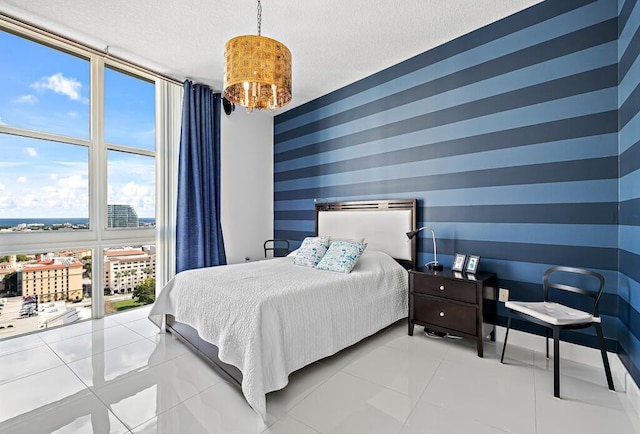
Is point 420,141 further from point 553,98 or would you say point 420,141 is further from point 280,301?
point 280,301

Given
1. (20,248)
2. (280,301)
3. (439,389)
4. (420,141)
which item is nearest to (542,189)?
(420,141)

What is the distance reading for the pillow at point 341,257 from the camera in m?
2.82

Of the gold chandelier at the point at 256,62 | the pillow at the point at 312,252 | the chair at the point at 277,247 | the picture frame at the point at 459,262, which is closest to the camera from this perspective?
the gold chandelier at the point at 256,62

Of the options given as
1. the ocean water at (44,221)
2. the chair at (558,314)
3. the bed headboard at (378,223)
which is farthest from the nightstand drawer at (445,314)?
the ocean water at (44,221)

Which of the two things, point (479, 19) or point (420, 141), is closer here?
point (479, 19)

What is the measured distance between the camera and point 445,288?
2.57m

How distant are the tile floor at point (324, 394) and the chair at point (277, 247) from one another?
228cm

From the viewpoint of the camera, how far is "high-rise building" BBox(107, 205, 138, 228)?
11.1 feet

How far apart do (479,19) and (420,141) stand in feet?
3.84

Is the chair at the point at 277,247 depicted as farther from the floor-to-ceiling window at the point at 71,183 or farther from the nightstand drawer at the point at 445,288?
the nightstand drawer at the point at 445,288

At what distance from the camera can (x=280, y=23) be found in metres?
2.67

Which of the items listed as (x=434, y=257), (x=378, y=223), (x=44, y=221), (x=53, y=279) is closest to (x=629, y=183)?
(x=434, y=257)

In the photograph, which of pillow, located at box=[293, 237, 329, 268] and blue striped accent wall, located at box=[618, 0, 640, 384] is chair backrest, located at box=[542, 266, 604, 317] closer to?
blue striped accent wall, located at box=[618, 0, 640, 384]

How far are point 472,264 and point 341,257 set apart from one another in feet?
3.92
